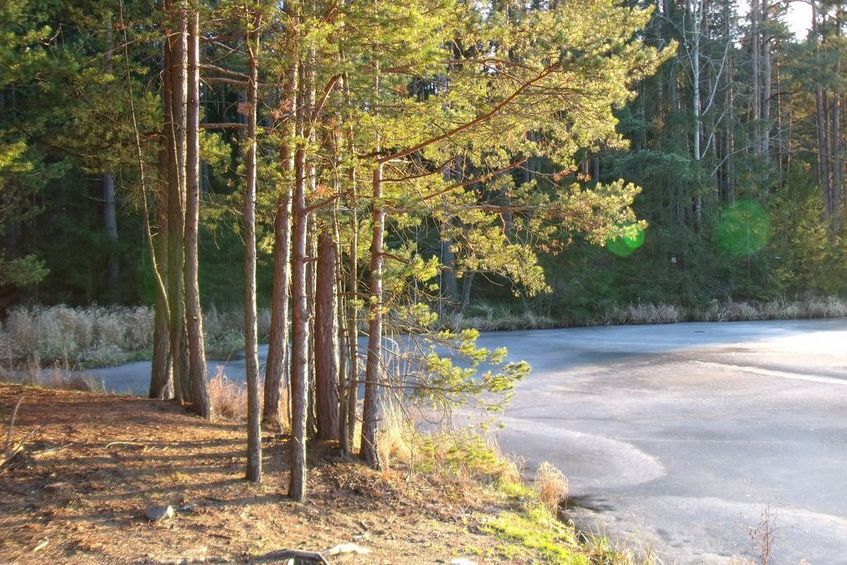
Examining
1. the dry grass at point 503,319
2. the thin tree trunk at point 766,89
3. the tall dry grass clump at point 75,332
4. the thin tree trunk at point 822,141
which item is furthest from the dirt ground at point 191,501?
the thin tree trunk at point 822,141

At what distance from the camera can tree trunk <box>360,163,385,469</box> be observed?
6496mm

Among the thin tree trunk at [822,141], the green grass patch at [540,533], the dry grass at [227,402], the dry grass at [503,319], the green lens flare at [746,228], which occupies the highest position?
the thin tree trunk at [822,141]

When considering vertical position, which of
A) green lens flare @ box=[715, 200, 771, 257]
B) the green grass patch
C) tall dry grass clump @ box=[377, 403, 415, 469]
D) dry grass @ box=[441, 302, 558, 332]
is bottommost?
the green grass patch

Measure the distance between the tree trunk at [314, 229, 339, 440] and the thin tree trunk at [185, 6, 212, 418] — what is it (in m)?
1.32

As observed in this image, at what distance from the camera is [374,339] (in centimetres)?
687

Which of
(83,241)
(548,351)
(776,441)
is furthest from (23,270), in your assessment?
(83,241)

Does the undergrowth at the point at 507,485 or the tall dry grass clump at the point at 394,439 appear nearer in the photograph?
the undergrowth at the point at 507,485

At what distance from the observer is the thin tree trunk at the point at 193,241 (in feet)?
24.7

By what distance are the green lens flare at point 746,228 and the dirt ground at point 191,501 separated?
2587 centimetres

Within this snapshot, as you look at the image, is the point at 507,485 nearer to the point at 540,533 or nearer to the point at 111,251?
the point at 540,533

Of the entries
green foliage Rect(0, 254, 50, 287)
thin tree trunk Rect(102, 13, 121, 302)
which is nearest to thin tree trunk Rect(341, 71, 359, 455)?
green foliage Rect(0, 254, 50, 287)

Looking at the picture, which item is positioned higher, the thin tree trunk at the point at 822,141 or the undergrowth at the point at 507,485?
the thin tree trunk at the point at 822,141

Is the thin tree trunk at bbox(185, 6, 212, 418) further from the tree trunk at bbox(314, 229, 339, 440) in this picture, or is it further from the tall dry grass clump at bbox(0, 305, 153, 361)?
the tall dry grass clump at bbox(0, 305, 153, 361)

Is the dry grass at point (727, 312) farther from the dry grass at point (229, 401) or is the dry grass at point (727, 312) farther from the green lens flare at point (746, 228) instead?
the dry grass at point (229, 401)
